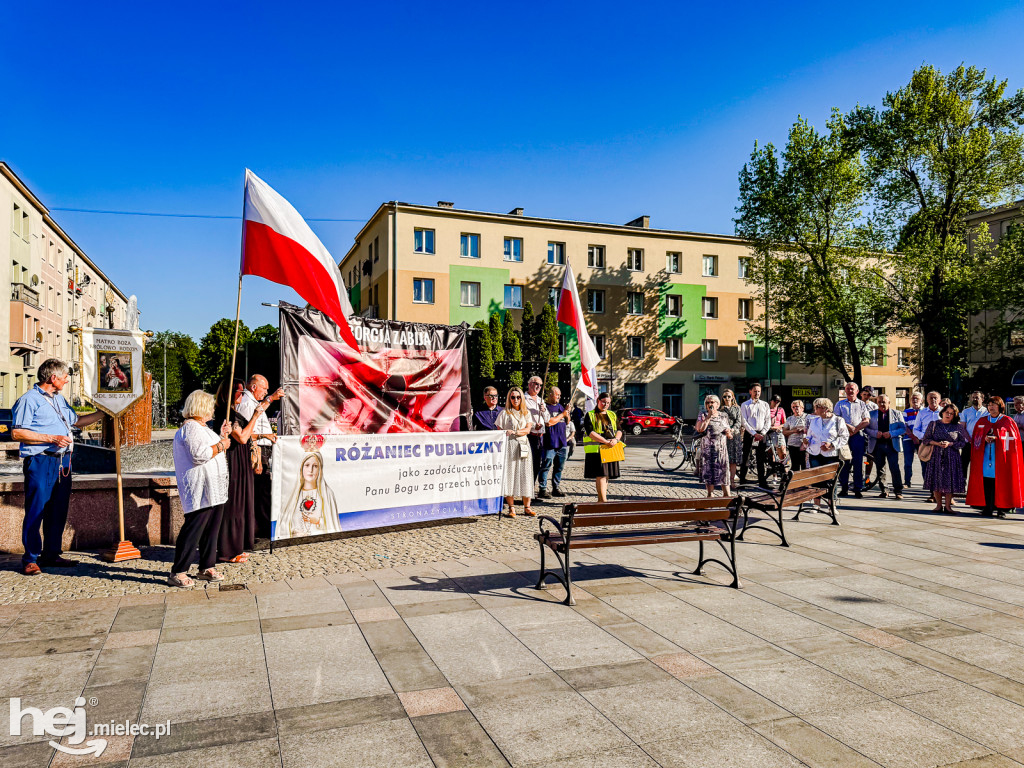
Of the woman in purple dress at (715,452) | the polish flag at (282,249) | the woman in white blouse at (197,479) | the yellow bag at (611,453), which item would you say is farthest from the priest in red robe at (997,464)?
the woman in white blouse at (197,479)

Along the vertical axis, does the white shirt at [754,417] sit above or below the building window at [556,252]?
below

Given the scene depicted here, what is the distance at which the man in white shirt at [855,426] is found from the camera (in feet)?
39.9

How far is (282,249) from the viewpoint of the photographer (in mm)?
7441

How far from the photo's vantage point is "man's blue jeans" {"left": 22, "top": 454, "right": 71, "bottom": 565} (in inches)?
267

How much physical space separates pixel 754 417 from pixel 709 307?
130ft

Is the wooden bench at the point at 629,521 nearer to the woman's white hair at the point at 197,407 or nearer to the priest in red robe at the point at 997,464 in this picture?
the woman's white hair at the point at 197,407

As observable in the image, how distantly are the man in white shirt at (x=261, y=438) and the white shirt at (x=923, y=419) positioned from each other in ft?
34.8

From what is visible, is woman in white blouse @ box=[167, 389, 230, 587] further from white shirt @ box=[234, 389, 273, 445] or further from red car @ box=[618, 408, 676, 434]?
red car @ box=[618, 408, 676, 434]

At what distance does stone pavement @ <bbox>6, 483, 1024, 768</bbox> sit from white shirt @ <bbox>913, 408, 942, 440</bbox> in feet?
19.5

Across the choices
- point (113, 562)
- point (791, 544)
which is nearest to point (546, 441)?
point (791, 544)

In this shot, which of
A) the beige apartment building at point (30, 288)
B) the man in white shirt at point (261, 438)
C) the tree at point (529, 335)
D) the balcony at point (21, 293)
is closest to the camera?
the man in white shirt at point (261, 438)

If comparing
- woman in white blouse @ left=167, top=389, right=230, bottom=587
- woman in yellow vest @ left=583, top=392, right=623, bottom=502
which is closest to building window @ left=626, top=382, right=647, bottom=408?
woman in yellow vest @ left=583, top=392, right=623, bottom=502

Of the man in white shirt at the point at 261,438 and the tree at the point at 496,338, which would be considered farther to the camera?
the tree at the point at 496,338

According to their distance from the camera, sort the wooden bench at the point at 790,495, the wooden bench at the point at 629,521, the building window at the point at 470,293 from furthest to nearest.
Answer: the building window at the point at 470,293 < the wooden bench at the point at 790,495 < the wooden bench at the point at 629,521
